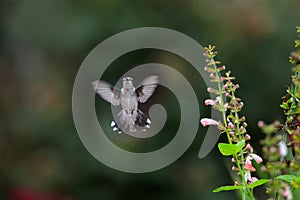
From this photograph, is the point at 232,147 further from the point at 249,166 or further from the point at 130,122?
the point at 130,122

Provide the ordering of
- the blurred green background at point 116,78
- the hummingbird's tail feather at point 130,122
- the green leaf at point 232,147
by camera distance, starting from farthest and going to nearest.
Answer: the blurred green background at point 116,78
the hummingbird's tail feather at point 130,122
the green leaf at point 232,147

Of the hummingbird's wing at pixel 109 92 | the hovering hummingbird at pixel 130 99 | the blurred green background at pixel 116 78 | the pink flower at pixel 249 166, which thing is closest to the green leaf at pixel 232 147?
the pink flower at pixel 249 166

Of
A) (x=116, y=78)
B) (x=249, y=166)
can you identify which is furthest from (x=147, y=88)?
(x=116, y=78)

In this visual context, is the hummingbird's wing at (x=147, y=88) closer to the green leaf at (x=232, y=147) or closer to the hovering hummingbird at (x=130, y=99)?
the hovering hummingbird at (x=130, y=99)

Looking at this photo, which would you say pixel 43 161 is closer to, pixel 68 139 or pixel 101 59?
pixel 68 139

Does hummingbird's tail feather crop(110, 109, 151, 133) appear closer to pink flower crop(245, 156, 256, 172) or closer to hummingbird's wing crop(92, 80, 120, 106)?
hummingbird's wing crop(92, 80, 120, 106)

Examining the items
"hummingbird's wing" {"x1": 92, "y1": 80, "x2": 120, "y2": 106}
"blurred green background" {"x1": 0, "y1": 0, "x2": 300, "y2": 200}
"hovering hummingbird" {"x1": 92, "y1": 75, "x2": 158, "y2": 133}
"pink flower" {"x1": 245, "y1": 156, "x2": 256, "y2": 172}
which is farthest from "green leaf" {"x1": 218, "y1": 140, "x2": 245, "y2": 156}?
"blurred green background" {"x1": 0, "y1": 0, "x2": 300, "y2": 200}
